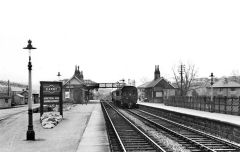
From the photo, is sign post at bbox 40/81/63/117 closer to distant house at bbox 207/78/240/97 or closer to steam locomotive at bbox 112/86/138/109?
steam locomotive at bbox 112/86/138/109

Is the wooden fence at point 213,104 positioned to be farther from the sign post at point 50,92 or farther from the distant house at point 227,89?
the distant house at point 227,89

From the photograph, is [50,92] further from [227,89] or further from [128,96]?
[227,89]

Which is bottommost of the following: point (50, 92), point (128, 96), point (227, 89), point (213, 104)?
point (213, 104)

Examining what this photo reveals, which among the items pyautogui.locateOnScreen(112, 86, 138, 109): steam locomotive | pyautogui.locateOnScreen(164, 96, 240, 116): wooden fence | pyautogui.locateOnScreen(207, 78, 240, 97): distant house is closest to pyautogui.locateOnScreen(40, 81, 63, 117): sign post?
pyautogui.locateOnScreen(164, 96, 240, 116): wooden fence

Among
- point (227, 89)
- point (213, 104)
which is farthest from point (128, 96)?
point (227, 89)

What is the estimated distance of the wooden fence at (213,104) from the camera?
95.4 ft

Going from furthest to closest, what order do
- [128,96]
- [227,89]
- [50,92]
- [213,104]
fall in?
1. [227,89]
2. [128,96]
3. [213,104]
4. [50,92]

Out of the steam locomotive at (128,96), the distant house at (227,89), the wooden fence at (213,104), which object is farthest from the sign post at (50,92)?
the distant house at (227,89)

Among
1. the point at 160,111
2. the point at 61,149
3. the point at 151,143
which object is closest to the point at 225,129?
the point at 151,143

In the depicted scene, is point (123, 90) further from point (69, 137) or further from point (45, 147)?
point (45, 147)

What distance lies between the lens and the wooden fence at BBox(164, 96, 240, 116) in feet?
95.4

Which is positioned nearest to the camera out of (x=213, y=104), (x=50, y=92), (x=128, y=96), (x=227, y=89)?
(x=50, y=92)

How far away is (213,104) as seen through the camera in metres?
33.4

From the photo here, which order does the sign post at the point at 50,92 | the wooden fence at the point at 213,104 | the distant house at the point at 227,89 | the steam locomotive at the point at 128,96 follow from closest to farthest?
the sign post at the point at 50,92
the wooden fence at the point at 213,104
the steam locomotive at the point at 128,96
the distant house at the point at 227,89
